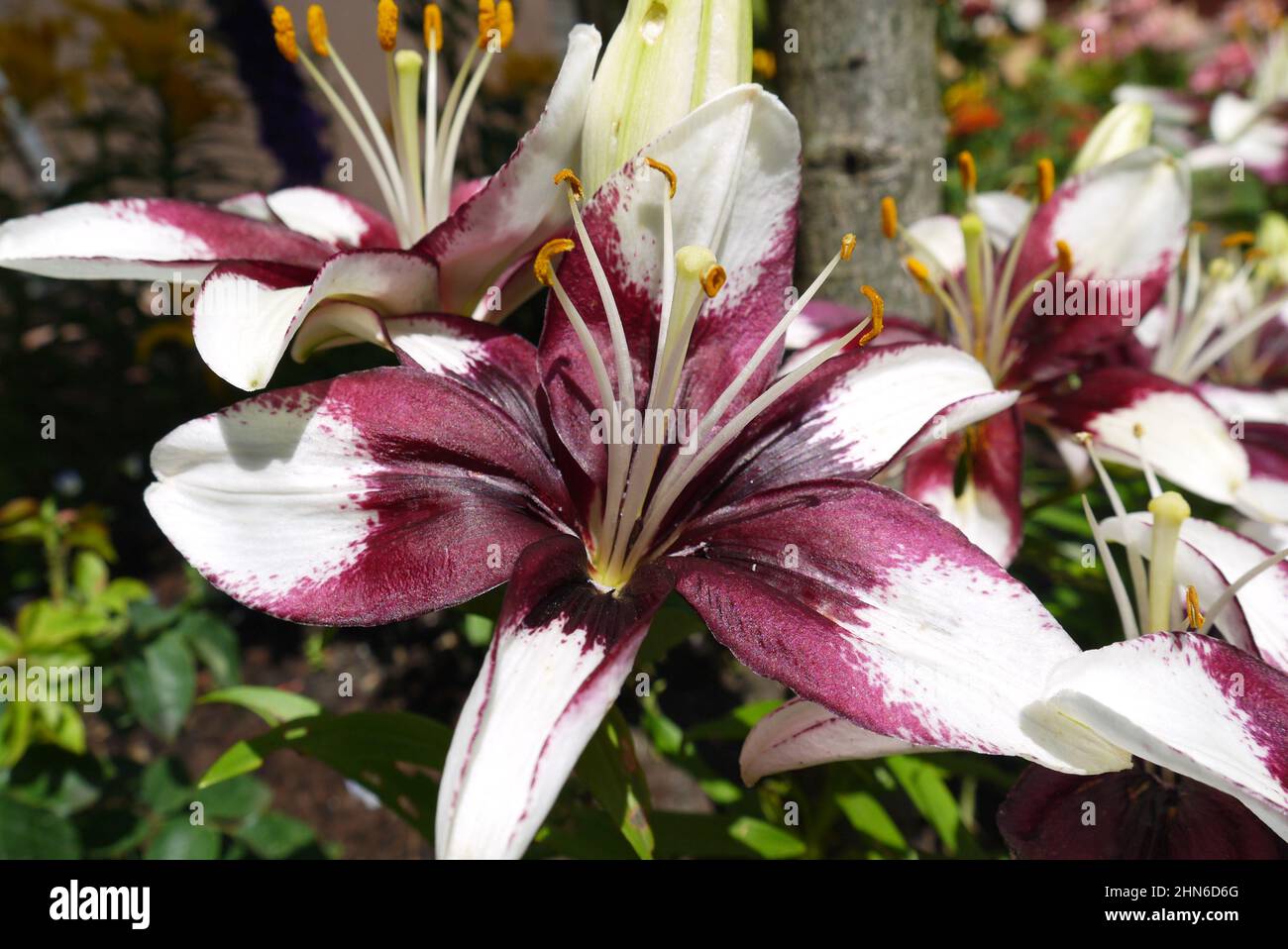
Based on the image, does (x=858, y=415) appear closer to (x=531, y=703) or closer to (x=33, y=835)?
(x=531, y=703)

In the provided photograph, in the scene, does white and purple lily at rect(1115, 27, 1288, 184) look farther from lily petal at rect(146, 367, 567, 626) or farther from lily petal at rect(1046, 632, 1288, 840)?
lily petal at rect(146, 367, 567, 626)

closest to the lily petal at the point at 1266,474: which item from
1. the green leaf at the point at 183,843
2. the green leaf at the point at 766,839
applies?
the green leaf at the point at 766,839

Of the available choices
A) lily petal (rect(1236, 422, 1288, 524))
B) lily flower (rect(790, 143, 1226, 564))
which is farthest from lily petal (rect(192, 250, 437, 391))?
lily petal (rect(1236, 422, 1288, 524))

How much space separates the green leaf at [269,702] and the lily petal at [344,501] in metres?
0.45

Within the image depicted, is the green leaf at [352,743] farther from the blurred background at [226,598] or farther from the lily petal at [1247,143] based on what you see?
the lily petal at [1247,143]

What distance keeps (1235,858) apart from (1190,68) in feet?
14.5

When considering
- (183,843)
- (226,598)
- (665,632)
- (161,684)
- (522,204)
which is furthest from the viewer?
(226,598)

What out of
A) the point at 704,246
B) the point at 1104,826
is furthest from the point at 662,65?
the point at 1104,826

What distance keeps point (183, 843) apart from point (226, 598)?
1.05 m

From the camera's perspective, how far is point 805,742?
0.63 metres

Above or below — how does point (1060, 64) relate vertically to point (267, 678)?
above
